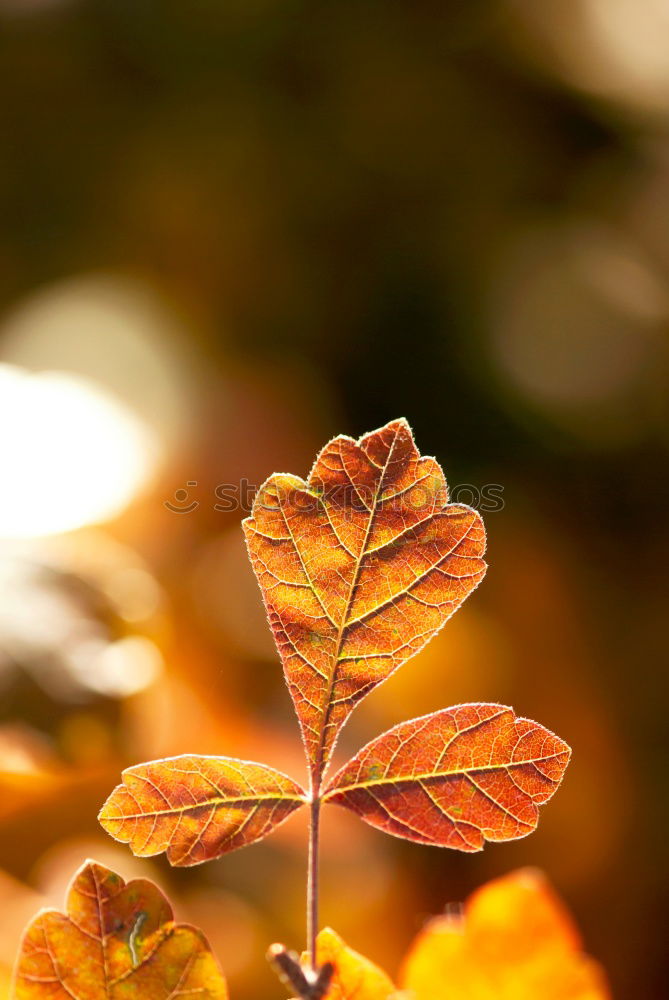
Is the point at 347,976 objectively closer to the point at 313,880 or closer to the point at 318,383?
the point at 313,880

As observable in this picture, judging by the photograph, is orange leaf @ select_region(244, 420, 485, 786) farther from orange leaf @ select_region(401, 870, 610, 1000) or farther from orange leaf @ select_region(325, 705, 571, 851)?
orange leaf @ select_region(401, 870, 610, 1000)

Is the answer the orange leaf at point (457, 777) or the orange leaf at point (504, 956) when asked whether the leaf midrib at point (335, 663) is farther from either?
the orange leaf at point (504, 956)

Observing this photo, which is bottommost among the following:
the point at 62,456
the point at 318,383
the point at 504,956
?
the point at 504,956

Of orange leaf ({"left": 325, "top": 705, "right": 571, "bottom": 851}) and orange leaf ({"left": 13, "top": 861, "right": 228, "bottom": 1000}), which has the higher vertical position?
orange leaf ({"left": 325, "top": 705, "right": 571, "bottom": 851})

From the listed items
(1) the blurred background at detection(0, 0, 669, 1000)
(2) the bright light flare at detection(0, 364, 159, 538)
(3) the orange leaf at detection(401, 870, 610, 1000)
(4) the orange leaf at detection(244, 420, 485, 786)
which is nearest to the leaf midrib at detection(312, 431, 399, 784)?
(4) the orange leaf at detection(244, 420, 485, 786)

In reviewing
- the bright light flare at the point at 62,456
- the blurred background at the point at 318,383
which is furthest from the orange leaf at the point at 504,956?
the bright light flare at the point at 62,456

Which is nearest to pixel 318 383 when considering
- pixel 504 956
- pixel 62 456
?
pixel 62 456

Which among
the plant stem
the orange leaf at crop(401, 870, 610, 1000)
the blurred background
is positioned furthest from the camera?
the blurred background
